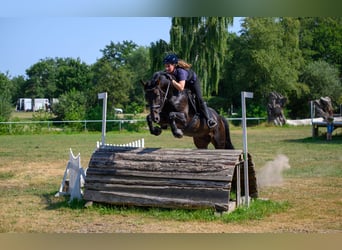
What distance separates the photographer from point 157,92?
447cm

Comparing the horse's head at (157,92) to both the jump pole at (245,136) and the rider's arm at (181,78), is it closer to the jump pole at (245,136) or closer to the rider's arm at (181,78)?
the rider's arm at (181,78)

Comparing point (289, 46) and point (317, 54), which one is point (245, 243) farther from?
point (317, 54)

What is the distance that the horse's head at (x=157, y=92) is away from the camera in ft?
14.6

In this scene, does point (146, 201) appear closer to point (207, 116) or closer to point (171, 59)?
point (207, 116)

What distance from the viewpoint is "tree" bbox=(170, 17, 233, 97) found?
20.5 meters

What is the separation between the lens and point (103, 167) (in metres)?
4.97

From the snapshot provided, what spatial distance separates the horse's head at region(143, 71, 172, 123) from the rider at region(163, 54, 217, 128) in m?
0.10

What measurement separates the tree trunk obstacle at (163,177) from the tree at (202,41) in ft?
52.1

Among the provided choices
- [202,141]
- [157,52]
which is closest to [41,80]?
[157,52]

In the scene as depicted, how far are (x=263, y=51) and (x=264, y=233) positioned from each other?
26.9 metres

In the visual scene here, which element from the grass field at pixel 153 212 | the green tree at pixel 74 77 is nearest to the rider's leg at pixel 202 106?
the grass field at pixel 153 212

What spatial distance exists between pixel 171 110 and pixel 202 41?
54.4 ft
